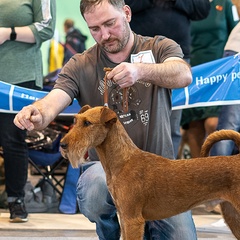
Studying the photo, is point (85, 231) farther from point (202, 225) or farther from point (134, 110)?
point (134, 110)

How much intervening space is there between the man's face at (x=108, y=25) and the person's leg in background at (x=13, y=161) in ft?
4.99

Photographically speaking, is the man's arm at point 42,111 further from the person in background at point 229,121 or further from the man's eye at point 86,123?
the person in background at point 229,121

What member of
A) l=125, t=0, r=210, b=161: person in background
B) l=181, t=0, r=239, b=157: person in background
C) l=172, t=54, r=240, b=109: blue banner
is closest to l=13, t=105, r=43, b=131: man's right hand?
l=125, t=0, r=210, b=161: person in background

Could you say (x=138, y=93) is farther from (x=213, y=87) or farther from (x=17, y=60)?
(x=213, y=87)

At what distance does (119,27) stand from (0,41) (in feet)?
4.97

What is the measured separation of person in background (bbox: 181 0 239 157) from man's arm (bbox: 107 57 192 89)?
2.35 meters

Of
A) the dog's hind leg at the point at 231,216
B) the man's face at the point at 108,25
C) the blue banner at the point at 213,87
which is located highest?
the man's face at the point at 108,25

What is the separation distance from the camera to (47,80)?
5246mm

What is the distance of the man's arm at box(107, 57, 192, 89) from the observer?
2.38m

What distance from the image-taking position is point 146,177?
2461 mm

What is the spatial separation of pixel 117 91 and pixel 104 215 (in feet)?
1.70

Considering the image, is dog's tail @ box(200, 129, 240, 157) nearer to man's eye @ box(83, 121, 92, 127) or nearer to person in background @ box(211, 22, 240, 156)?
man's eye @ box(83, 121, 92, 127)

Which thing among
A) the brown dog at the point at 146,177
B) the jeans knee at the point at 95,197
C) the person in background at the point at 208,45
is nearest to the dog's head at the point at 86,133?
the brown dog at the point at 146,177

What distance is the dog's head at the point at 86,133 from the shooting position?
91.1 inches
